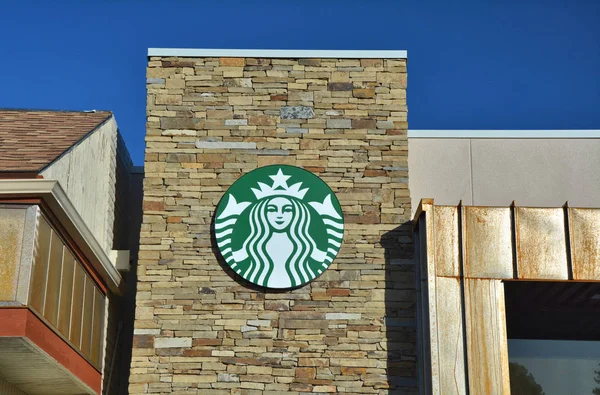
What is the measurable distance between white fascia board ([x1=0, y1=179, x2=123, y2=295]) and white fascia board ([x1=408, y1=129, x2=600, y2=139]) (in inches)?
217

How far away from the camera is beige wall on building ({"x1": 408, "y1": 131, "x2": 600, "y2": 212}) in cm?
1622

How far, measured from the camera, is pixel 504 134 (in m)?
16.5

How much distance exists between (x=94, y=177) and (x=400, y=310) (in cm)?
534

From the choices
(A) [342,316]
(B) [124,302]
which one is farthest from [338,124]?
(B) [124,302]

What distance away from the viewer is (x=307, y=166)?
15.6 metres

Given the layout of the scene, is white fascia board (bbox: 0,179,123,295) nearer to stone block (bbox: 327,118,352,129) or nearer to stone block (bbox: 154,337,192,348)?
stone block (bbox: 154,337,192,348)

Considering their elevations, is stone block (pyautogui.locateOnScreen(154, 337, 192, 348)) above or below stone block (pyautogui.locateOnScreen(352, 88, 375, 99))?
below

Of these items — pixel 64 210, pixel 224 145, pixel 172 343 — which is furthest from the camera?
pixel 224 145

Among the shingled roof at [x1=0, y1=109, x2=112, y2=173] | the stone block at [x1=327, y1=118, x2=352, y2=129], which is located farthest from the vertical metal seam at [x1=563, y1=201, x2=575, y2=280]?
the shingled roof at [x1=0, y1=109, x2=112, y2=173]

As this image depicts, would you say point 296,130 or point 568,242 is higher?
point 296,130

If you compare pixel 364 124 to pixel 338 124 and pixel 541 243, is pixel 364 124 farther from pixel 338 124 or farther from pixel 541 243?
pixel 541 243

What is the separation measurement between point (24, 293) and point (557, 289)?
303 inches

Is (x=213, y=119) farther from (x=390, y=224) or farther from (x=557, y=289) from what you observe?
(x=557, y=289)

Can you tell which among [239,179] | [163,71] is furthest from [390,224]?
[163,71]
